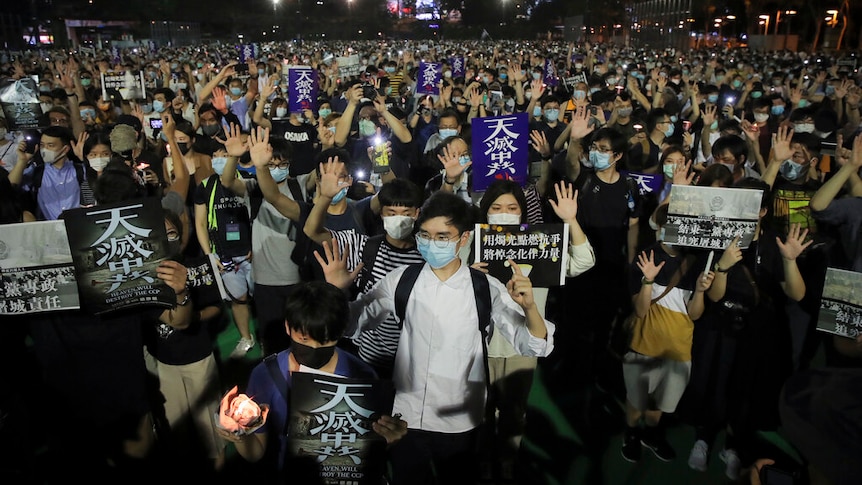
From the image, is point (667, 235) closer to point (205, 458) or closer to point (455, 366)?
point (455, 366)

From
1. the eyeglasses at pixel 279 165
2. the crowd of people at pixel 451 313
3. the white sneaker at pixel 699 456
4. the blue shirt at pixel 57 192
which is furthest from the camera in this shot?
the blue shirt at pixel 57 192

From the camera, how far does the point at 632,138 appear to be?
698 centimetres

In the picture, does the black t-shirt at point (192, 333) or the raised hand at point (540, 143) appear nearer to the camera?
the black t-shirt at point (192, 333)

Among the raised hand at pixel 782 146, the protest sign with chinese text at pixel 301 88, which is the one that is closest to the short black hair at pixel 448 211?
the raised hand at pixel 782 146

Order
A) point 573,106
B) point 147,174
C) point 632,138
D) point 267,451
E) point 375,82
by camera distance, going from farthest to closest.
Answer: point 375,82, point 573,106, point 632,138, point 147,174, point 267,451

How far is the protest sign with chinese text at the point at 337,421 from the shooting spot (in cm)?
238

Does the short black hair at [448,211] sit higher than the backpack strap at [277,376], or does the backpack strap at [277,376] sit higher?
the short black hair at [448,211]

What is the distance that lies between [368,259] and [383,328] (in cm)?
46

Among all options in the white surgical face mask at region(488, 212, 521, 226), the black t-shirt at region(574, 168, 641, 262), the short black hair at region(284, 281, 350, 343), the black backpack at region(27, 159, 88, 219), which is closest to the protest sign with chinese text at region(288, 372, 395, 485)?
the short black hair at region(284, 281, 350, 343)

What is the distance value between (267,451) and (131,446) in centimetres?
146

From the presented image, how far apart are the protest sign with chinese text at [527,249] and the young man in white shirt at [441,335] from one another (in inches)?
5.8

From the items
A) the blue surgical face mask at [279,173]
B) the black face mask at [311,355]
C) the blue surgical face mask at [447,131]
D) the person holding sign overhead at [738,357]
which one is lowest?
the person holding sign overhead at [738,357]

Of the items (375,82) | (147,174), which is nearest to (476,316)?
(147,174)

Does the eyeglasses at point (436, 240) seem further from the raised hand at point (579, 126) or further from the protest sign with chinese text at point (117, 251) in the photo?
the raised hand at point (579, 126)
